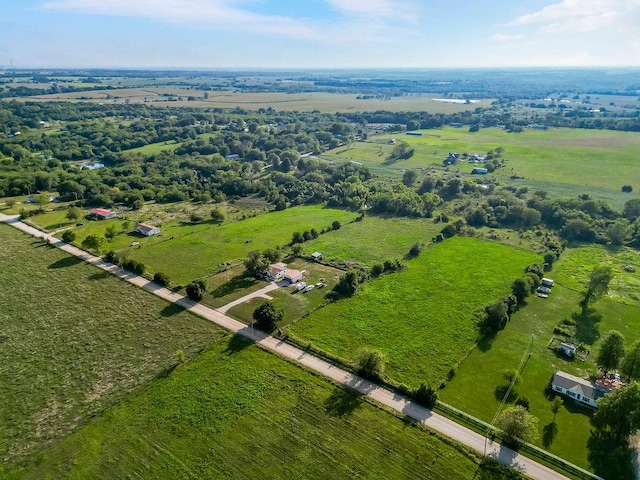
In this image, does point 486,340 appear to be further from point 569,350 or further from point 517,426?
point 517,426

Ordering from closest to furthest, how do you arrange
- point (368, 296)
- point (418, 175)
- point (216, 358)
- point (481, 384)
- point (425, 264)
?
1. point (481, 384)
2. point (216, 358)
3. point (368, 296)
4. point (425, 264)
5. point (418, 175)

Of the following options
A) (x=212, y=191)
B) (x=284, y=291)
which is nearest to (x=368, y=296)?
(x=284, y=291)

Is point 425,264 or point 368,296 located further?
point 425,264

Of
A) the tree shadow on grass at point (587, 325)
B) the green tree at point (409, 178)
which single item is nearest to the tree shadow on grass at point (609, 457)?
the tree shadow on grass at point (587, 325)

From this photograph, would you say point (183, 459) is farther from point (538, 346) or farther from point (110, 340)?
point (538, 346)

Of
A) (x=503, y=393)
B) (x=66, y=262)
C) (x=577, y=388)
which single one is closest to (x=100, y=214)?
(x=66, y=262)
